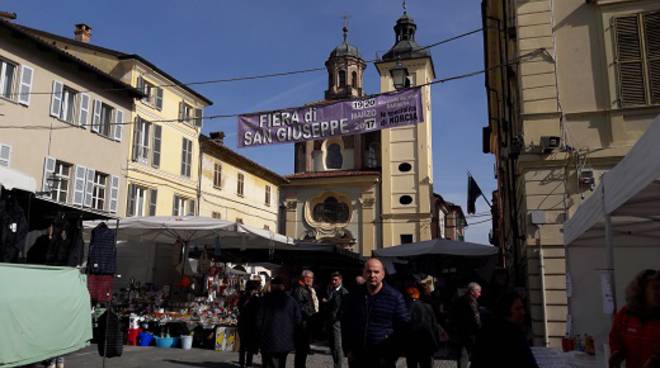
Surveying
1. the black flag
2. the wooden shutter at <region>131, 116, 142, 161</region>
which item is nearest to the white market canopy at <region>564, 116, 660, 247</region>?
the black flag

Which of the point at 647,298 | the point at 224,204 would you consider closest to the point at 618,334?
the point at 647,298

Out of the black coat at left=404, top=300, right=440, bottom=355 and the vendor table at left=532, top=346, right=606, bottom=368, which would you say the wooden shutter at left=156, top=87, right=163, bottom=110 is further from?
the vendor table at left=532, top=346, right=606, bottom=368

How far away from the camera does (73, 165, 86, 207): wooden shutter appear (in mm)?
20031

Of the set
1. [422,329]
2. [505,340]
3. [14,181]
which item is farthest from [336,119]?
[505,340]

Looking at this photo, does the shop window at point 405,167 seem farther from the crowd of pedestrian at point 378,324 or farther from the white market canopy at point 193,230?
the crowd of pedestrian at point 378,324

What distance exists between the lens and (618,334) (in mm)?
4625

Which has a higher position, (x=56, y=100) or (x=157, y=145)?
(x=56, y=100)

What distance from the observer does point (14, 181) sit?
709cm

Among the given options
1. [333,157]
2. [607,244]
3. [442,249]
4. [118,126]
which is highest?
[333,157]

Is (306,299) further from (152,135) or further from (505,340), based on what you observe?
(152,135)

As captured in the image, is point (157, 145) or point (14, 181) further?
point (157, 145)

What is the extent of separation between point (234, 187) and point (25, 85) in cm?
1478

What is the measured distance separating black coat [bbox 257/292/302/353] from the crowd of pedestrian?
1 cm

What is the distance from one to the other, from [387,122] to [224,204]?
72.0 ft
